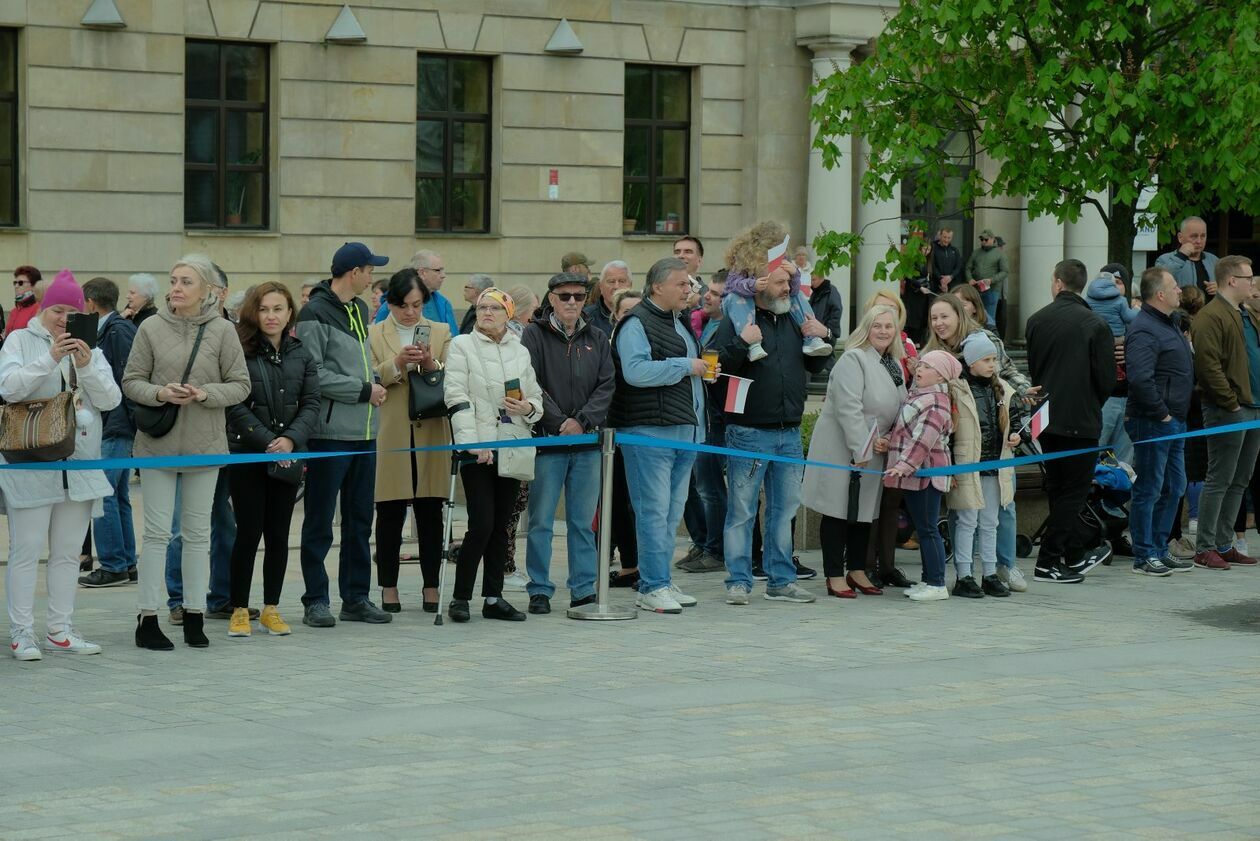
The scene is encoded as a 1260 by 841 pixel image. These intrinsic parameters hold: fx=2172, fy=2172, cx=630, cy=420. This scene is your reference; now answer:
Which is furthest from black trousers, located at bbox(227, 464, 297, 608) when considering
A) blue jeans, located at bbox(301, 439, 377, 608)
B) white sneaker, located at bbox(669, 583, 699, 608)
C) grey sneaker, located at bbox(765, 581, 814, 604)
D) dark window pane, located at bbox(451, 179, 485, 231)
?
dark window pane, located at bbox(451, 179, 485, 231)

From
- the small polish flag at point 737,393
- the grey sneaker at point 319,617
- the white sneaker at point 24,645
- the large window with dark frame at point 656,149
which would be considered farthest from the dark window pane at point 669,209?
the white sneaker at point 24,645

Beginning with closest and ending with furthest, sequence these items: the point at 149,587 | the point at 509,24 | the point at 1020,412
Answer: the point at 149,587 < the point at 1020,412 < the point at 509,24

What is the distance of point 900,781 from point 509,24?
71.0 feet

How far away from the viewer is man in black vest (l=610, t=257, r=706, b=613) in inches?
468

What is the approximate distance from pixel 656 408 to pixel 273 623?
2.41 m

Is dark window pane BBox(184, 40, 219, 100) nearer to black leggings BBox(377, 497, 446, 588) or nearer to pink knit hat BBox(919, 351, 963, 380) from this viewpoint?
black leggings BBox(377, 497, 446, 588)

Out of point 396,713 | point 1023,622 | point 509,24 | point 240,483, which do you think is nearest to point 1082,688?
point 1023,622

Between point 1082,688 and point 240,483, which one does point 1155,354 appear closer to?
point 1082,688

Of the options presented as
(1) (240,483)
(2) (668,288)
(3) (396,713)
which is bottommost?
(3) (396,713)

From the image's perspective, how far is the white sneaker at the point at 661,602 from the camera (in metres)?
12.1

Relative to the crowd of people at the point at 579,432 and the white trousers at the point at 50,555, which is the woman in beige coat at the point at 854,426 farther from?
the white trousers at the point at 50,555

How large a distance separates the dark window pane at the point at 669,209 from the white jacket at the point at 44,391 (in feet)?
65.6

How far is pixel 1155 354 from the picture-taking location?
46.8 feet

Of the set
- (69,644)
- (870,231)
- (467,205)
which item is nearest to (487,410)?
(69,644)
